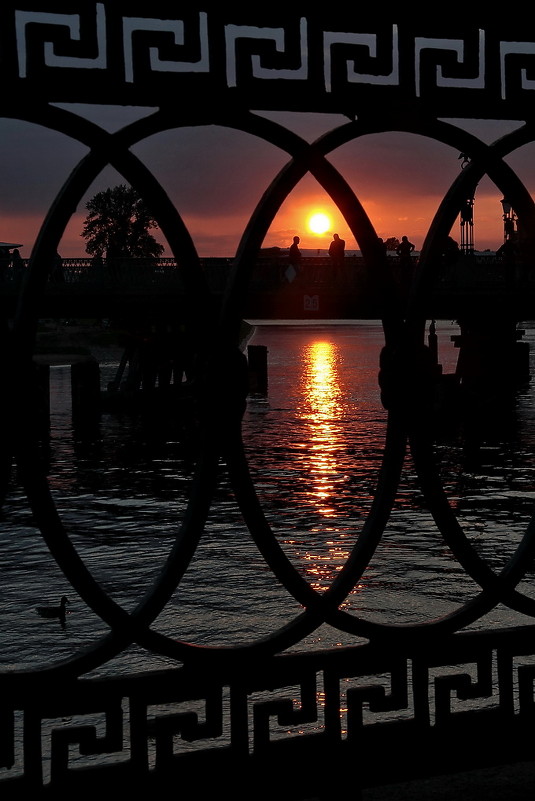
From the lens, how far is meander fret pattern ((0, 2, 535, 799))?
4863 mm

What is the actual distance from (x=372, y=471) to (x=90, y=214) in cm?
8651

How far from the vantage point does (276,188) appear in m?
5.24

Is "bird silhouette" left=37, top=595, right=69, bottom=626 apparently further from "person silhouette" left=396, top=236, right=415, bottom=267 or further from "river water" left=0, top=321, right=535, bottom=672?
"person silhouette" left=396, top=236, right=415, bottom=267

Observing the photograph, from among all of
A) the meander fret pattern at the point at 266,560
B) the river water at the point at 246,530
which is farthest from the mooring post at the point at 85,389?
the meander fret pattern at the point at 266,560

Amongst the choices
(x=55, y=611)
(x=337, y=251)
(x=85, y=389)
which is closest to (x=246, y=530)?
(x=55, y=611)

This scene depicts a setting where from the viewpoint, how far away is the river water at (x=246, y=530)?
1359cm

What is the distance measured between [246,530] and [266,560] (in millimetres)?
14462

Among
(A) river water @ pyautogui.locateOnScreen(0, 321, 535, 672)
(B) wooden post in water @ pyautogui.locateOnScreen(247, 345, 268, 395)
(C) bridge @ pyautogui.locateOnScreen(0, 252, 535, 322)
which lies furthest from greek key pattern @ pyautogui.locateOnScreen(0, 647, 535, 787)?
(B) wooden post in water @ pyautogui.locateOnScreen(247, 345, 268, 395)

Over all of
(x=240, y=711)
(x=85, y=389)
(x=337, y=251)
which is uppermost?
(x=337, y=251)

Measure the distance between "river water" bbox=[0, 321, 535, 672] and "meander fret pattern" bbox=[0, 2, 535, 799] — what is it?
6747 mm

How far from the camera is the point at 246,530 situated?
63.5 ft

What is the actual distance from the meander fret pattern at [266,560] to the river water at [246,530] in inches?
266

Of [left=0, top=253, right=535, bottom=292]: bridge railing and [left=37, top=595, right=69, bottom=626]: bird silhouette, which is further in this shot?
[left=0, top=253, right=535, bottom=292]: bridge railing

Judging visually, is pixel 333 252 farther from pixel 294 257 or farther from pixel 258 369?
pixel 258 369
